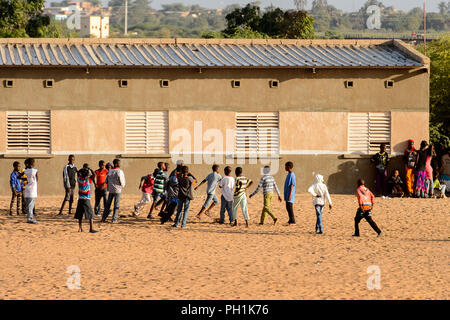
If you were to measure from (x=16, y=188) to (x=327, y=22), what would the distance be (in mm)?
160286

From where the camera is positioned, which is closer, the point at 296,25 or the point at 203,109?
the point at 203,109

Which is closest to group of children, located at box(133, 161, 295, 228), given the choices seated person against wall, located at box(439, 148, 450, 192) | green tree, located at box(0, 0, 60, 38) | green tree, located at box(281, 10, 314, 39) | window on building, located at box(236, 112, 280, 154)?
window on building, located at box(236, 112, 280, 154)

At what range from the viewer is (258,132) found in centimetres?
2692

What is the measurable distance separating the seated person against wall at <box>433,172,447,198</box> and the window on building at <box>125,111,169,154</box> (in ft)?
28.6

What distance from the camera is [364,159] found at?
27.3m

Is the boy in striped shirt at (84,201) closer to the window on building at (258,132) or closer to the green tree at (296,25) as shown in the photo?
the window on building at (258,132)

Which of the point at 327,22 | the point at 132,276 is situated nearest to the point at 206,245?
the point at 132,276

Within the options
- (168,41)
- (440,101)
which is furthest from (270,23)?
(168,41)

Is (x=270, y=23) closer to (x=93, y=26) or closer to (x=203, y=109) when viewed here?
(x=203, y=109)

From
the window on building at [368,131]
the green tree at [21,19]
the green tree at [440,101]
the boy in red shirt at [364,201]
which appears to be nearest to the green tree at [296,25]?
the green tree at [440,101]

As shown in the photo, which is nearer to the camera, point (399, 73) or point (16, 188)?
point (16, 188)

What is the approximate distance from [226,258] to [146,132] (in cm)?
1101

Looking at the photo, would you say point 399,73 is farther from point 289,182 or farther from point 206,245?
point 206,245

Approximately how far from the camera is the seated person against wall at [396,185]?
26.8 m
